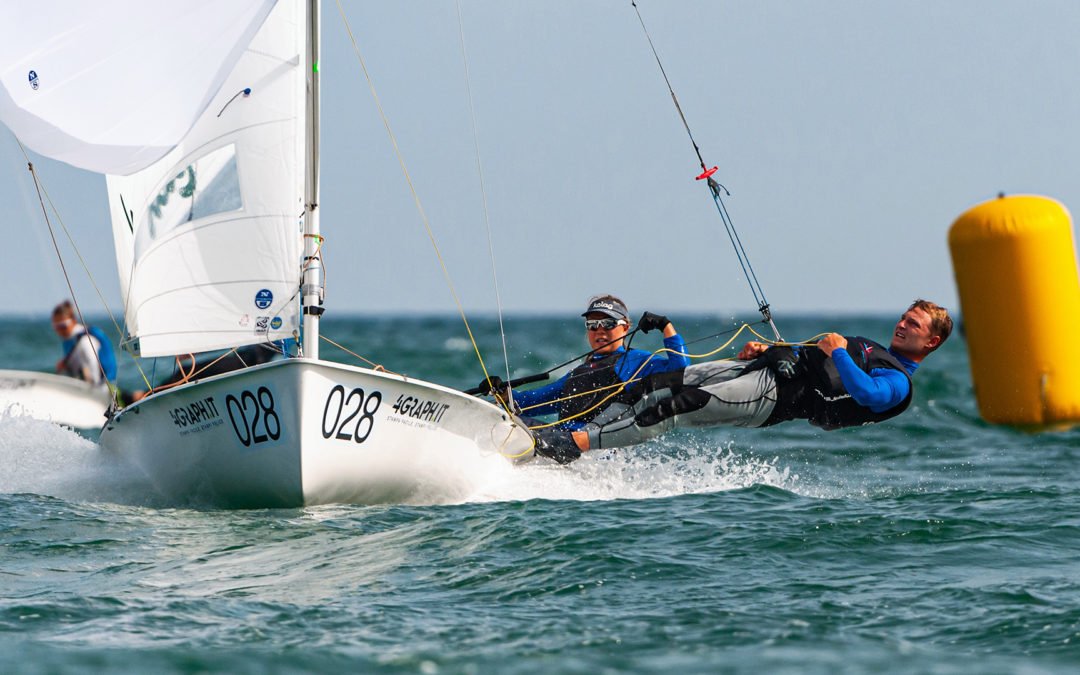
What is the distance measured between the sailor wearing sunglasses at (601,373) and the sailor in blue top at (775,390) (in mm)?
174

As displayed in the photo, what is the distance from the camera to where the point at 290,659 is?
344cm

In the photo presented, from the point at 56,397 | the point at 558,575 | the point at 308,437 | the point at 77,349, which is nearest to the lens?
the point at 558,575

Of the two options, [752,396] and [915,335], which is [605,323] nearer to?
[752,396]

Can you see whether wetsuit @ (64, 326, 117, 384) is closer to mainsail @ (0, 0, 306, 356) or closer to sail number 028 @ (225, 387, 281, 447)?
mainsail @ (0, 0, 306, 356)

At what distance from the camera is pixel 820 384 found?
20.6 feet

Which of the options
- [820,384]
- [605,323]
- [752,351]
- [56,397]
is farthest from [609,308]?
[56,397]

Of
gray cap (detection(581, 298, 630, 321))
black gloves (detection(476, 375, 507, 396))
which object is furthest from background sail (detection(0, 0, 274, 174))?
gray cap (detection(581, 298, 630, 321))

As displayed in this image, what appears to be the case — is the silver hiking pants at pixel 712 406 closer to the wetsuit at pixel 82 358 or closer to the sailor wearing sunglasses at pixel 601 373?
the sailor wearing sunglasses at pixel 601 373

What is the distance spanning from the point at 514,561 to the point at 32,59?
3.55m

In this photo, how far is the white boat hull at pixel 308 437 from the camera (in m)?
5.51

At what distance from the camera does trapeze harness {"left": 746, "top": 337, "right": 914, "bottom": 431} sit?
6.16 m

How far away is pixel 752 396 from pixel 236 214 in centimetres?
299

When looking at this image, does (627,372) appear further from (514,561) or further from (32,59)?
(32,59)

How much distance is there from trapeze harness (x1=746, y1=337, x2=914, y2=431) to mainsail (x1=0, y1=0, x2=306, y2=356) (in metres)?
2.70
